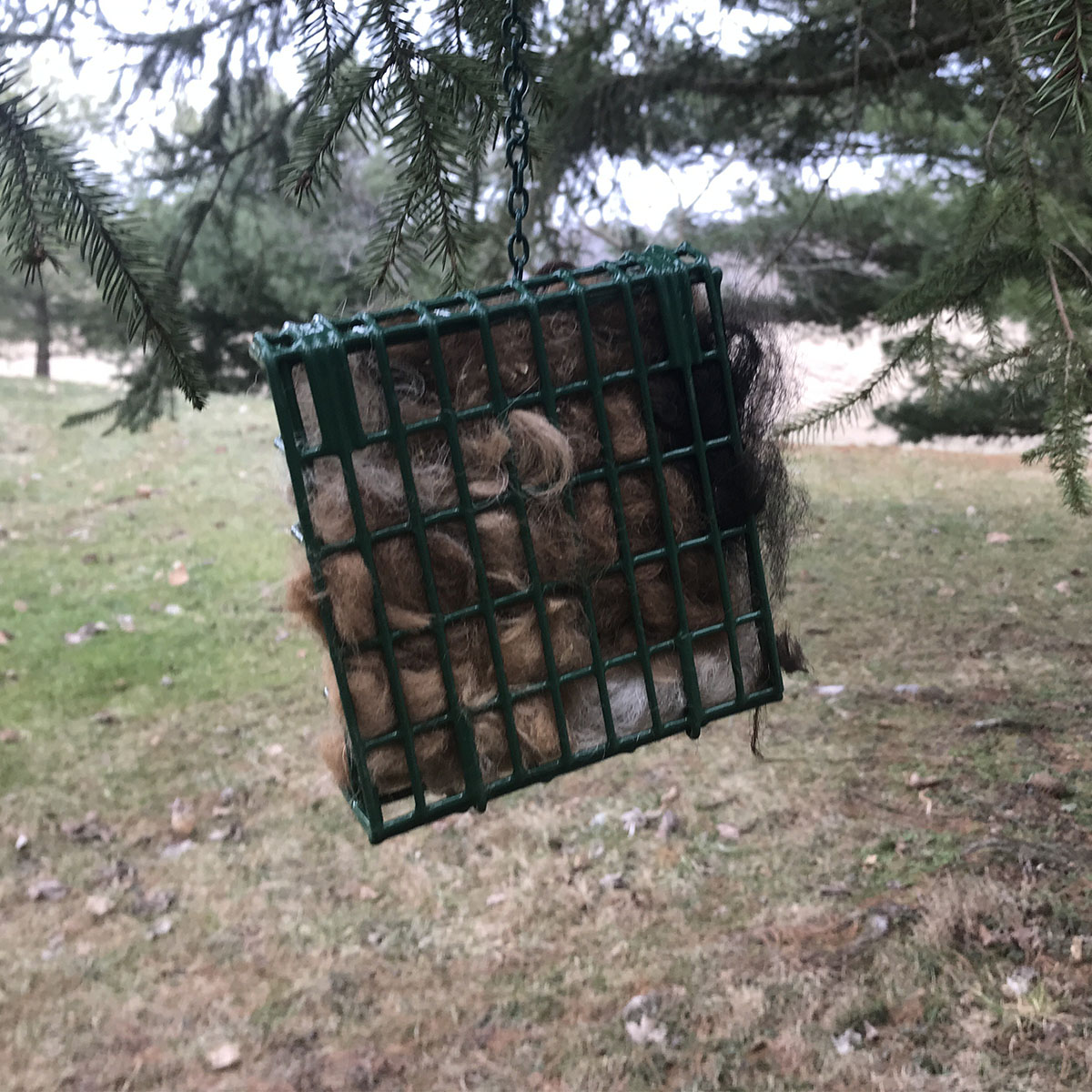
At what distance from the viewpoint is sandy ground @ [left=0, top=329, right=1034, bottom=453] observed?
14.0 ft

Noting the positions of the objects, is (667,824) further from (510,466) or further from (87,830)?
(510,466)

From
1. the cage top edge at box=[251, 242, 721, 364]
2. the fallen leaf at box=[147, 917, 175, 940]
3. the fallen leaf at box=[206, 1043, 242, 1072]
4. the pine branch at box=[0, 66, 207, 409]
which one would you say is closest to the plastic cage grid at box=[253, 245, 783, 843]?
the cage top edge at box=[251, 242, 721, 364]

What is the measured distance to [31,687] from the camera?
14.9 ft

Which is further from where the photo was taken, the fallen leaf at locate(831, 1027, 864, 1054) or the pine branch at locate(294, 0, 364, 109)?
the fallen leaf at locate(831, 1027, 864, 1054)

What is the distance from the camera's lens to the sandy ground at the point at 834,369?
14.0 feet

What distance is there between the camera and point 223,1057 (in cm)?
243

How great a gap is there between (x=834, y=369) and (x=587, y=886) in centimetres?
392

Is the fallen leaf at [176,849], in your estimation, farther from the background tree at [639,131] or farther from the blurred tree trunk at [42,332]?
the blurred tree trunk at [42,332]

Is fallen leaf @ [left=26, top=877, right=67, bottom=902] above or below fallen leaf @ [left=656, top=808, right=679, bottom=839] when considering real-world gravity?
above

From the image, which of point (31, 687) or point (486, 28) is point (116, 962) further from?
point (486, 28)

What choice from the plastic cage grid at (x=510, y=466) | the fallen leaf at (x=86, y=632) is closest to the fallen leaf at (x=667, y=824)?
the plastic cage grid at (x=510, y=466)

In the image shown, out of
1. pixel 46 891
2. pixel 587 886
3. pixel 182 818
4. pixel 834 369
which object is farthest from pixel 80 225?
pixel 834 369

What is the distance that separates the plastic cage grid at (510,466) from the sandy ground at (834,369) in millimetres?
950

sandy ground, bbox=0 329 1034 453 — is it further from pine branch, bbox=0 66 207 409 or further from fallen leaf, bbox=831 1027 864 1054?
fallen leaf, bbox=831 1027 864 1054
